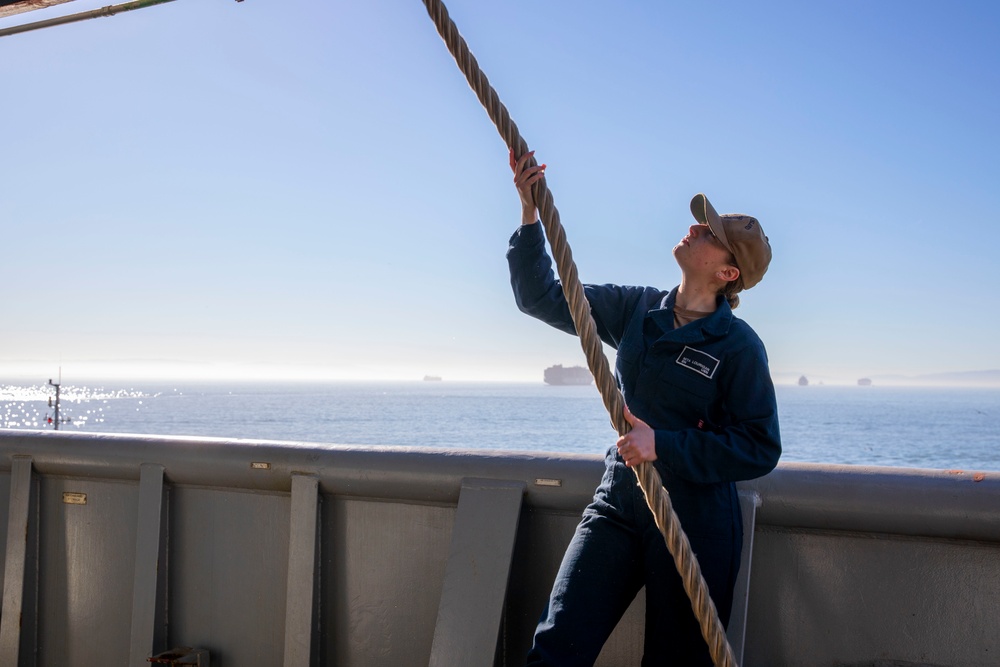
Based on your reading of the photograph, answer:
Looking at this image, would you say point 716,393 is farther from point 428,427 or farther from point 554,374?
point 554,374

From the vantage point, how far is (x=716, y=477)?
1.82 meters

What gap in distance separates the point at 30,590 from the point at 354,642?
126 centimetres

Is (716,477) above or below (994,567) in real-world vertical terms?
above

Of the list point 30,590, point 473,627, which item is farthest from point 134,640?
point 473,627

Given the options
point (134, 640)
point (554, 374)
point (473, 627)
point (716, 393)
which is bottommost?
point (554, 374)

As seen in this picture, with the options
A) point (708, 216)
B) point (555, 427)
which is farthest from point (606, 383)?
point (555, 427)

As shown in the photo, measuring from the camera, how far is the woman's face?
202 cm

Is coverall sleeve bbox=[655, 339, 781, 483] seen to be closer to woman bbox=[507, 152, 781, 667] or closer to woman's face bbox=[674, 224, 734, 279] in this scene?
woman bbox=[507, 152, 781, 667]

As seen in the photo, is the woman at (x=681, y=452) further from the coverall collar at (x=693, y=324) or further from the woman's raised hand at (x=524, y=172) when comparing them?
the woman's raised hand at (x=524, y=172)

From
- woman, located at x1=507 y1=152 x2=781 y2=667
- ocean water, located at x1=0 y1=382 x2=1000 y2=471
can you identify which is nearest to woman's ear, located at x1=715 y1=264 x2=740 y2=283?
woman, located at x1=507 y1=152 x2=781 y2=667

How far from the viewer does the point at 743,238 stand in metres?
1.98

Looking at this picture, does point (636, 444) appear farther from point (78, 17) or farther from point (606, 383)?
point (78, 17)

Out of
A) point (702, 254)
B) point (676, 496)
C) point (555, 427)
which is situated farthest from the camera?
point (555, 427)

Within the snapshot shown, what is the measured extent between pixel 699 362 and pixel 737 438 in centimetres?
19
